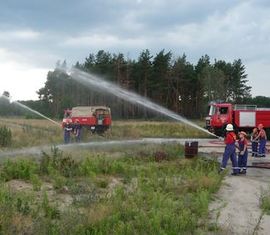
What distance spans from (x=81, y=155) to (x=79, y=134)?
9494 mm

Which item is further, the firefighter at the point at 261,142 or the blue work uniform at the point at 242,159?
the firefighter at the point at 261,142

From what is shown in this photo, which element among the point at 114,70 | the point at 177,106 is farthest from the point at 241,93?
the point at 114,70

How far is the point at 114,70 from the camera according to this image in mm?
75500

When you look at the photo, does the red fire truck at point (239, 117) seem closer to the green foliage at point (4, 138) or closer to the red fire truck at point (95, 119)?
the red fire truck at point (95, 119)

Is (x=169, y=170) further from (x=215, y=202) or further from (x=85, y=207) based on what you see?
(x=85, y=207)

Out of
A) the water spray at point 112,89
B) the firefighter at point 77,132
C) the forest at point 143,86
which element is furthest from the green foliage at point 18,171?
the forest at point 143,86

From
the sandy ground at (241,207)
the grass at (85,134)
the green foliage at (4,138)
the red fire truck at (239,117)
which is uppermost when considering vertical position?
the red fire truck at (239,117)

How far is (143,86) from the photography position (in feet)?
245

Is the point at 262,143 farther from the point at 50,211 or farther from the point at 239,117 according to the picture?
the point at 50,211

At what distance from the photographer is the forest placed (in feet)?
246

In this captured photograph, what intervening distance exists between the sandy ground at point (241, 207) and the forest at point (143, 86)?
58.0 m

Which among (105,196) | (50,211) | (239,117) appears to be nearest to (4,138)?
(105,196)

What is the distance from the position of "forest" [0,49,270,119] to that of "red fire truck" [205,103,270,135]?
3709 centimetres

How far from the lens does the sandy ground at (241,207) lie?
855 cm
